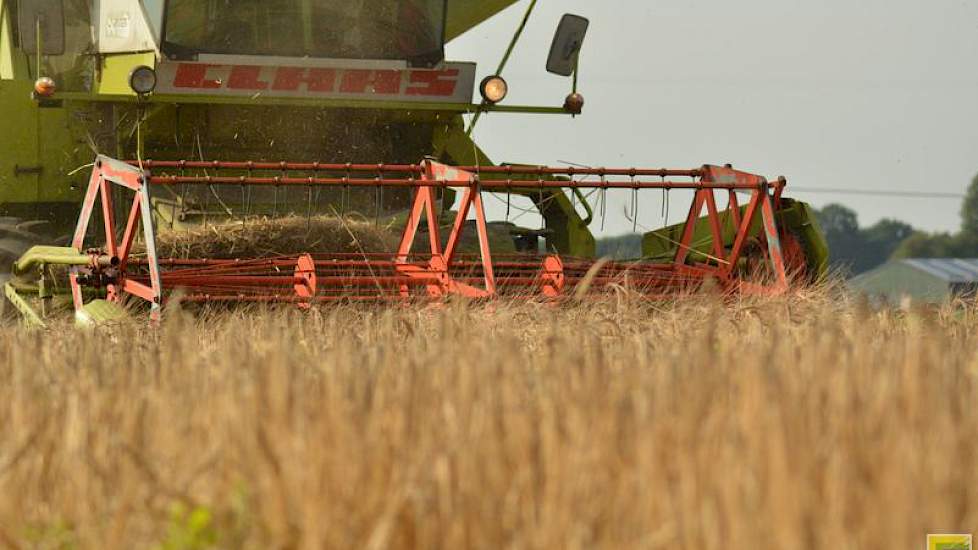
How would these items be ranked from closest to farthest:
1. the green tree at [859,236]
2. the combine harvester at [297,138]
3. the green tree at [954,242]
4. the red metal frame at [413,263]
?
the red metal frame at [413,263], the combine harvester at [297,138], the green tree at [954,242], the green tree at [859,236]

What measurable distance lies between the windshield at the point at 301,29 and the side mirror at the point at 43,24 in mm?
553

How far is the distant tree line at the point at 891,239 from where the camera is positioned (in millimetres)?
60062

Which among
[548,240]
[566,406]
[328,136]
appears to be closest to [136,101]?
[328,136]

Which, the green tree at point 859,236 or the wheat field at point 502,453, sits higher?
the wheat field at point 502,453

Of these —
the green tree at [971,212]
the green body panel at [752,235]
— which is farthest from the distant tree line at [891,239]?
the green body panel at [752,235]

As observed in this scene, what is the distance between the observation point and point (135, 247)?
7172 millimetres

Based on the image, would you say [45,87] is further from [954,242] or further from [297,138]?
[954,242]

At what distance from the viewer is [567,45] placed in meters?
8.16

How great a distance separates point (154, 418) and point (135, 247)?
167 inches

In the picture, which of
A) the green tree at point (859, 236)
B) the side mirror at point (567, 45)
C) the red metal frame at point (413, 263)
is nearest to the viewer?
the red metal frame at point (413, 263)

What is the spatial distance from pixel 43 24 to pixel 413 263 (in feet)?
7.07

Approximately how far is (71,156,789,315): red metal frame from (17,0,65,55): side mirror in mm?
878

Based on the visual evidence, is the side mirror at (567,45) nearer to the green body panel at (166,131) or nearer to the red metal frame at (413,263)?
the green body panel at (166,131)

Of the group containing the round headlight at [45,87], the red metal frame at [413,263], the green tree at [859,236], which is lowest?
the green tree at [859,236]
